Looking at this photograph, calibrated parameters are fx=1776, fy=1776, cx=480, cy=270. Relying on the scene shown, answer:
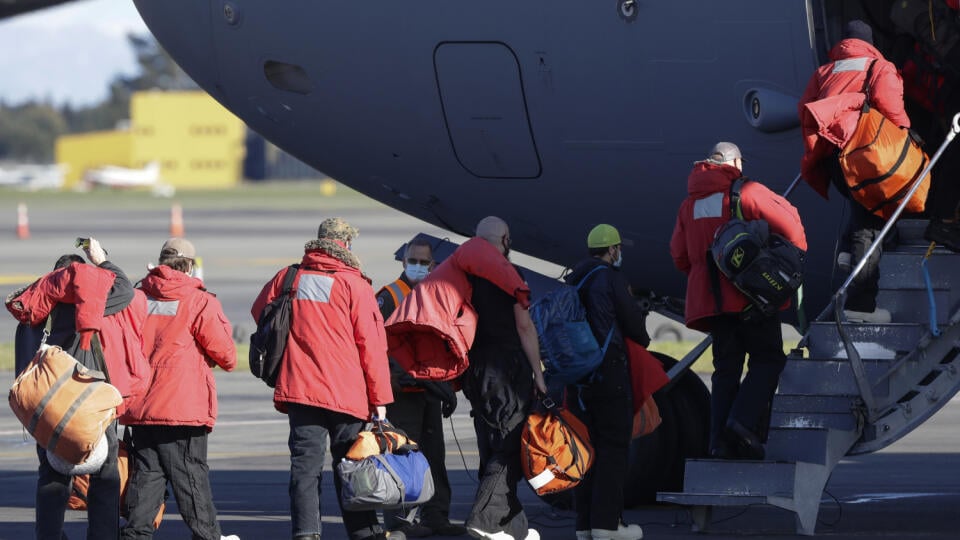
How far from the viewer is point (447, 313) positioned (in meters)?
9.73

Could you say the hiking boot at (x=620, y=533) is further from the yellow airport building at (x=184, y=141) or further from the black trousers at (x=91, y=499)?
the yellow airport building at (x=184, y=141)

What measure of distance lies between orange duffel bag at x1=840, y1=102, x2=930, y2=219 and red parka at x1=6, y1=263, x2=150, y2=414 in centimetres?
398

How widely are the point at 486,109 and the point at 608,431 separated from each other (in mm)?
2612

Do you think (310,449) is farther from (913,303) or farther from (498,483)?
(913,303)

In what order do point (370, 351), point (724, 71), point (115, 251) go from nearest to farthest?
point (370, 351) → point (724, 71) → point (115, 251)

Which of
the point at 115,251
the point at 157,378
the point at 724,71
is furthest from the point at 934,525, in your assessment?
the point at 115,251

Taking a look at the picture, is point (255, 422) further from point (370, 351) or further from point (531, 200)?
point (370, 351)

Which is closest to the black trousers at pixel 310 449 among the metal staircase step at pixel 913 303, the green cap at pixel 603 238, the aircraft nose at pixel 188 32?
the green cap at pixel 603 238

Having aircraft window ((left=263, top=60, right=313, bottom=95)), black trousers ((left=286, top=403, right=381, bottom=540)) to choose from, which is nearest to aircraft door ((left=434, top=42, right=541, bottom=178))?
aircraft window ((left=263, top=60, right=313, bottom=95))

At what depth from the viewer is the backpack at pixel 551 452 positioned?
9664 millimetres

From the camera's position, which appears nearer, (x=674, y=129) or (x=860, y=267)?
(x=860, y=267)

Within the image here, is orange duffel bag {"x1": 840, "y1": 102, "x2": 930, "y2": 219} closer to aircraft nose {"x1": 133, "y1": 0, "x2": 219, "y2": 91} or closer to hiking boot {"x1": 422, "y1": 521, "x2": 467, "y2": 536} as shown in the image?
hiking boot {"x1": 422, "y1": 521, "x2": 467, "y2": 536}

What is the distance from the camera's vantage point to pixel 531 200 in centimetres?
1177

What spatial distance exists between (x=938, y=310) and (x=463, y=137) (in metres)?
3.34
